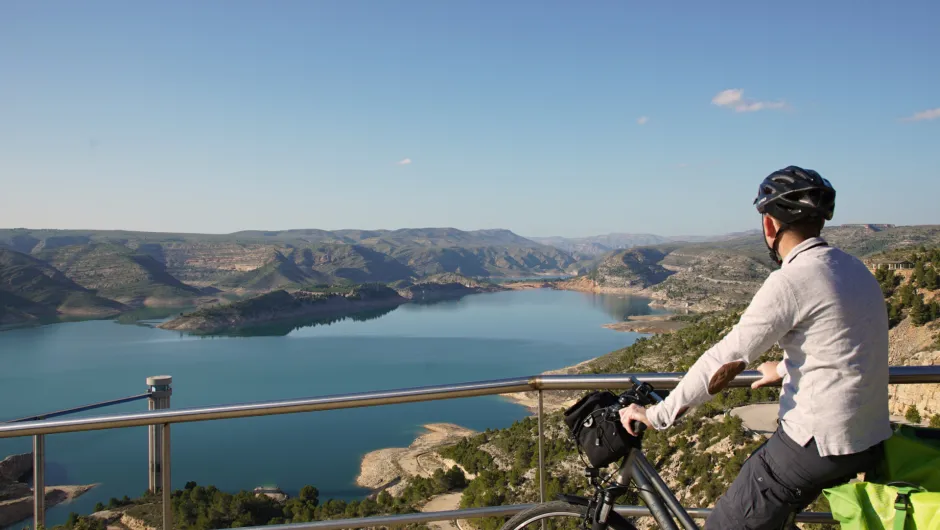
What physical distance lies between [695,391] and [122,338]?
242 feet

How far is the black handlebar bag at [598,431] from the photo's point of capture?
1.67 metres

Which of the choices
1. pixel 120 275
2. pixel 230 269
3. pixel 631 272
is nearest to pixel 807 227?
pixel 120 275

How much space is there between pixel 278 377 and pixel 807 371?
47.4 metres

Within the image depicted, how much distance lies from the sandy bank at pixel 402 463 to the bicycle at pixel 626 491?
59.2ft

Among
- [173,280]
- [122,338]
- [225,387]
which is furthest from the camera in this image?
[173,280]

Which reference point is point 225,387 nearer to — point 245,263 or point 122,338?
point 122,338

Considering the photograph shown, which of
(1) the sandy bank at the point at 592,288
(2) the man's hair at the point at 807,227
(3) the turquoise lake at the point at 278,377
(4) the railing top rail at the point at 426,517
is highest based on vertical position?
(2) the man's hair at the point at 807,227

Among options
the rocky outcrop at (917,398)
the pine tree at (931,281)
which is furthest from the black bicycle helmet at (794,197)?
the pine tree at (931,281)

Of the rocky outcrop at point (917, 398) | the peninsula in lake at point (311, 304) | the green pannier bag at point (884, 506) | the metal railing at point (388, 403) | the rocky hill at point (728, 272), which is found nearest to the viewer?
the green pannier bag at point (884, 506)

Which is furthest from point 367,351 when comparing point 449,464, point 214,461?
point 449,464

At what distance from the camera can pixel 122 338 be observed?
217 feet

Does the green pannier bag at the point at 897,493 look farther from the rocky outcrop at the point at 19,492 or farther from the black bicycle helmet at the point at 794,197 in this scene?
the rocky outcrop at the point at 19,492

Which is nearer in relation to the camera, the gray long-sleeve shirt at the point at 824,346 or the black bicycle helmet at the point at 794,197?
the gray long-sleeve shirt at the point at 824,346

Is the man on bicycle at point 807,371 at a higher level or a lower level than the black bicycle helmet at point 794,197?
lower
